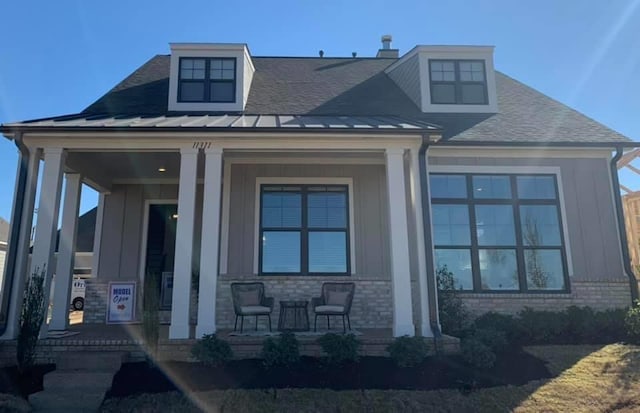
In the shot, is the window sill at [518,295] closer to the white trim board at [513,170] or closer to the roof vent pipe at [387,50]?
the white trim board at [513,170]

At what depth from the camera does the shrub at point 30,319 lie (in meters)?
5.50

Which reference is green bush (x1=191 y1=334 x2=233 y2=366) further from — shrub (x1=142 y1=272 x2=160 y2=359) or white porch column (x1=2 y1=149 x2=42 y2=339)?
white porch column (x1=2 y1=149 x2=42 y2=339)

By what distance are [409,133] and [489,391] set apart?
363 centimetres

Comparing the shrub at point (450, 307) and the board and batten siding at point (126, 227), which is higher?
the board and batten siding at point (126, 227)

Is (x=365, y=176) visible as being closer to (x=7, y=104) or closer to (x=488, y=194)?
(x=488, y=194)

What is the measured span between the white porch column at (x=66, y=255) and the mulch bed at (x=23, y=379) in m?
2.06

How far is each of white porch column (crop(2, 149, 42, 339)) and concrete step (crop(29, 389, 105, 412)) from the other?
1.44 metres

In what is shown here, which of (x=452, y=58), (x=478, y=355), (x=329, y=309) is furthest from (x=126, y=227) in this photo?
(x=452, y=58)

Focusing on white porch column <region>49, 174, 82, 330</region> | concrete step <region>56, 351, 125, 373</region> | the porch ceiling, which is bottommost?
concrete step <region>56, 351, 125, 373</region>

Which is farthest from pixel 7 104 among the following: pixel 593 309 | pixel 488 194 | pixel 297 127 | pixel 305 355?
pixel 593 309

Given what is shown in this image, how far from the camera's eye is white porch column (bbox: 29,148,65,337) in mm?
6195

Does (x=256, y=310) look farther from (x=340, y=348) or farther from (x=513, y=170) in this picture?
(x=513, y=170)

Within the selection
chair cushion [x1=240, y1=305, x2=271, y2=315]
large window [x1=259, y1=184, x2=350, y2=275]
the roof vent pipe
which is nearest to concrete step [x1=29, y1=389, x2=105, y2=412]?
chair cushion [x1=240, y1=305, x2=271, y2=315]

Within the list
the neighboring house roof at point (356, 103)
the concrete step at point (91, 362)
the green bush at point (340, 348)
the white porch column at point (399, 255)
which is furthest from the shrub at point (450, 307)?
the concrete step at point (91, 362)
